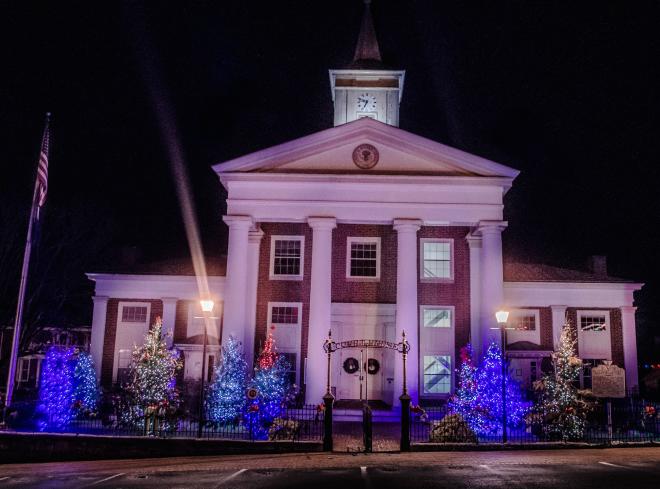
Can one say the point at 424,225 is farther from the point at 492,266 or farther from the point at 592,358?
the point at 592,358

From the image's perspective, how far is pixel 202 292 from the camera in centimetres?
3362

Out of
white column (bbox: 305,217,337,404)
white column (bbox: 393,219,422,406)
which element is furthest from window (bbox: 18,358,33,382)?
white column (bbox: 393,219,422,406)

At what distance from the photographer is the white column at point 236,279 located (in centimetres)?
2780

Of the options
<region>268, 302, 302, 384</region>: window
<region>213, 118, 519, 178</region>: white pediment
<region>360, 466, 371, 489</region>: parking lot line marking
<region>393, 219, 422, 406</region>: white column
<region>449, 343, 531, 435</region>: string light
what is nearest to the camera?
<region>360, 466, 371, 489</region>: parking lot line marking

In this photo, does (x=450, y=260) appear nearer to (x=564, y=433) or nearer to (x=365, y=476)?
(x=564, y=433)

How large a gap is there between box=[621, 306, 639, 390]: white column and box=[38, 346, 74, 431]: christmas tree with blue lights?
87.6 ft

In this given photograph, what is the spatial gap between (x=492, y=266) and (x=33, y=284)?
24.8m

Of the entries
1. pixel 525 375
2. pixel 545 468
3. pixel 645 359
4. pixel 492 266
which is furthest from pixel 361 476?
pixel 645 359

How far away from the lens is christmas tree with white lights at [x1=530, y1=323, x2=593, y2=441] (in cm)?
2048

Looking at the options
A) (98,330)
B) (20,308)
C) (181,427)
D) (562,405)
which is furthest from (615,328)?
(20,308)

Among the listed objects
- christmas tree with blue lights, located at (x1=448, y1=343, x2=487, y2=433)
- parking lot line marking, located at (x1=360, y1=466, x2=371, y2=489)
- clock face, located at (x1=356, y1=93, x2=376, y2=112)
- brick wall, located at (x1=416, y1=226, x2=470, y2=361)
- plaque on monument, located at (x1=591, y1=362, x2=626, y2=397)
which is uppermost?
clock face, located at (x1=356, y1=93, x2=376, y2=112)

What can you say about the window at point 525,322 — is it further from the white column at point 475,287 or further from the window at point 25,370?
the window at point 25,370

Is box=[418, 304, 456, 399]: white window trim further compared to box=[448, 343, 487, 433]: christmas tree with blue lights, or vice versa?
box=[418, 304, 456, 399]: white window trim

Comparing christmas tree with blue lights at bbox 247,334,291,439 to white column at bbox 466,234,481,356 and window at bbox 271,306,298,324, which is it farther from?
white column at bbox 466,234,481,356
